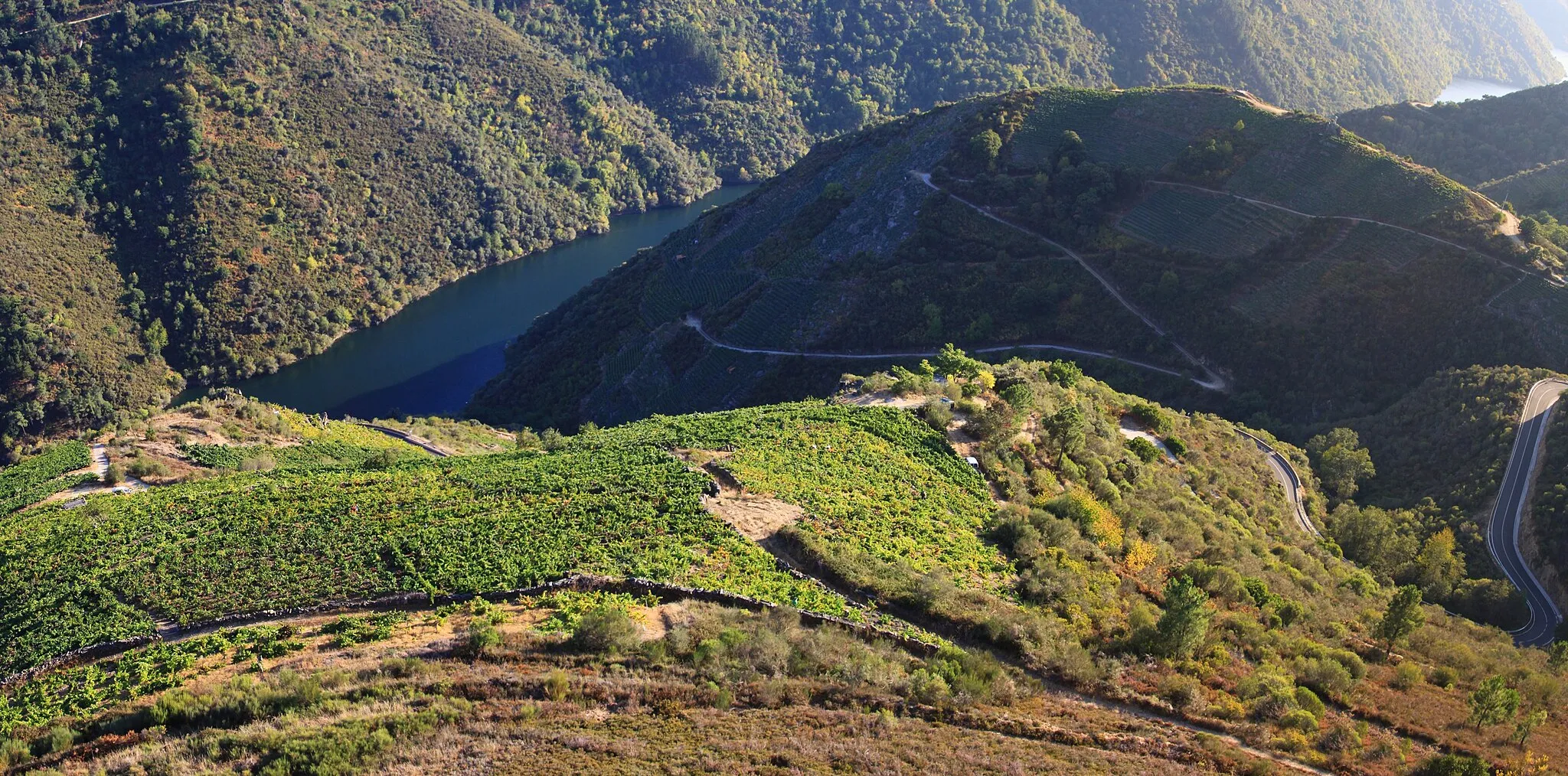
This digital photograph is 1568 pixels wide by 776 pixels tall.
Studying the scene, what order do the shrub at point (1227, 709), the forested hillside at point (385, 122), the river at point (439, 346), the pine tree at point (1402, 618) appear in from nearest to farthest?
the shrub at point (1227, 709) → the pine tree at point (1402, 618) → the forested hillside at point (385, 122) → the river at point (439, 346)

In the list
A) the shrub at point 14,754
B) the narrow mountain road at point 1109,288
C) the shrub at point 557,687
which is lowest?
the shrub at point 14,754

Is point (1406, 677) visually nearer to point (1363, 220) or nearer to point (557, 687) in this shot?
point (557, 687)

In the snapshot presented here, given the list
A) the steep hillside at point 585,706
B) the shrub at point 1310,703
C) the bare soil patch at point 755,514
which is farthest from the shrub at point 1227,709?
the bare soil patch at point 755,514

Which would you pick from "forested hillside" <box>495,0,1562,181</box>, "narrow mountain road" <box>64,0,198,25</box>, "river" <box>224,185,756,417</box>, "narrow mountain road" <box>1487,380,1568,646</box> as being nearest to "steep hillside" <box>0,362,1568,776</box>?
"narrow mountain road" <box>1487,380,1568,646</box>

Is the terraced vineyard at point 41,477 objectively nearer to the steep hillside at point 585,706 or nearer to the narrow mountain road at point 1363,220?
the steep hillside at point 585,706

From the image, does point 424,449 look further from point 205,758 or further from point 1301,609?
point 1301,609

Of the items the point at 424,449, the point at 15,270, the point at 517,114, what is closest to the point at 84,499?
the point at 424,449

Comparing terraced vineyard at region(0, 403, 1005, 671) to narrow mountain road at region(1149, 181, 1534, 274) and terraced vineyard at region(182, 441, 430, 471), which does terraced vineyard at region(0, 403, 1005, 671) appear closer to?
terraced vineyard at region(182, 441, 430, 471)
